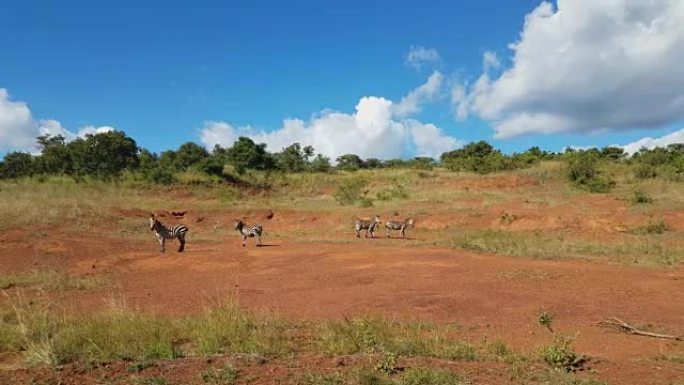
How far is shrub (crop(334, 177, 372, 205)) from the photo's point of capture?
120 ft

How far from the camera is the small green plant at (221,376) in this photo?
584 centimetres

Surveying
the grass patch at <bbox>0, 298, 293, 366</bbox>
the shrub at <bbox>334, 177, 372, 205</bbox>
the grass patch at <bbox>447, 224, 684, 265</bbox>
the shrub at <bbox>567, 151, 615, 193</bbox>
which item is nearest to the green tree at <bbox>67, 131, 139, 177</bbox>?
the shrub at <bbox>334, 177, 372, 205</bbox>

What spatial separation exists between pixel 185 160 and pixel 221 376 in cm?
4610

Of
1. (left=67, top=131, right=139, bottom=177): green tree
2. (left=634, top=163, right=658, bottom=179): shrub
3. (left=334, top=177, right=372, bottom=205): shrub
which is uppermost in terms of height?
(left=67, top=131, right=139, bottom=177): green tree

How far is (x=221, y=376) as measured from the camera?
593cm

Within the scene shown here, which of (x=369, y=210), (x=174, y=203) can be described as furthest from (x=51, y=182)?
(x=369, y=210)

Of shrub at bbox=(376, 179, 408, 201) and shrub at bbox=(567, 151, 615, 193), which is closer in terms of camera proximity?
shrub at bbox=(567, 151, 615, 193)

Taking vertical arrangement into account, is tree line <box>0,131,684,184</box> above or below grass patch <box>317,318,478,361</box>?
above

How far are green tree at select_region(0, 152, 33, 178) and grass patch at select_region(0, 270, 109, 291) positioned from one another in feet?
118

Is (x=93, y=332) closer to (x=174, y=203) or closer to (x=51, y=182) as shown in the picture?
(x=174, y=203)

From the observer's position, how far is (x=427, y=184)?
43.7 m

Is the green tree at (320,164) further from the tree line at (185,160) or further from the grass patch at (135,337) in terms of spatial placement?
→ the grass patch at (135,337)

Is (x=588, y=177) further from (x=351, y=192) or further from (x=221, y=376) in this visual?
(x=221, y=376)

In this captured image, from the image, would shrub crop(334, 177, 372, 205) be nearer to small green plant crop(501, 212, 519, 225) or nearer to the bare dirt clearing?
the bare dirt clearing
